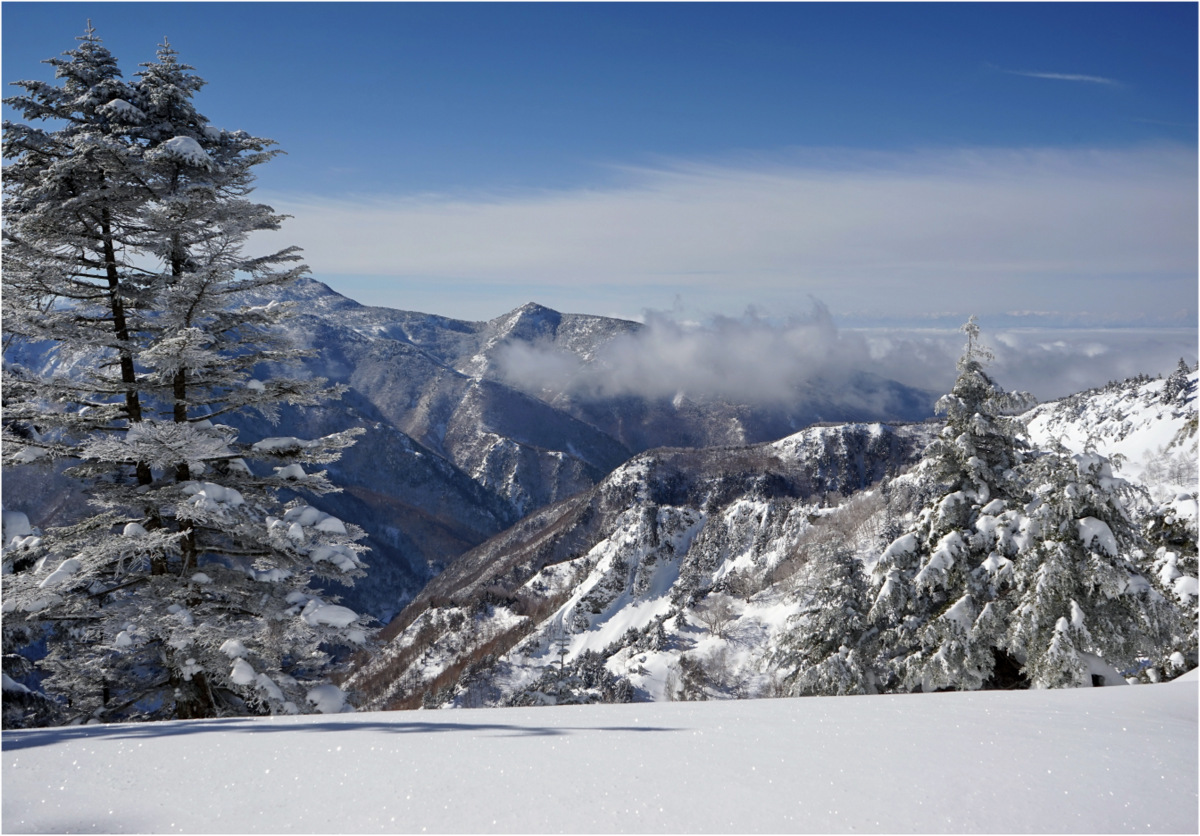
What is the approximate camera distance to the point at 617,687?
280 feet

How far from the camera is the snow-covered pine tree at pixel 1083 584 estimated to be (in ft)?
37.9

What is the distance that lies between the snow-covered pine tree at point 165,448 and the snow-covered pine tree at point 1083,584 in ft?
37.6

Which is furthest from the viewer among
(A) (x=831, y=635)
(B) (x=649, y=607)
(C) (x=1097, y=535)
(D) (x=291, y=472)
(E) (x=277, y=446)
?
(B) (x=649, y=607)

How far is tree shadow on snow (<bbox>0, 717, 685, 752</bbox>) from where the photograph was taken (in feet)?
14.0

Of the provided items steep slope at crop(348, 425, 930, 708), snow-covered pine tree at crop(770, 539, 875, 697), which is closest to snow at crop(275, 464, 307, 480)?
snow-covered pine tree at crop(770, 539, 875, 697)

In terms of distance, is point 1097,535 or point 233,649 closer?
point 233,649

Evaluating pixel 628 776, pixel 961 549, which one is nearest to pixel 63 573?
pixel 628 776

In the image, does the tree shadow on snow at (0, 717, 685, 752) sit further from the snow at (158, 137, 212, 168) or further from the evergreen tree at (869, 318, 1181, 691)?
the evergreen tree at (869, 318, 1181, 691)

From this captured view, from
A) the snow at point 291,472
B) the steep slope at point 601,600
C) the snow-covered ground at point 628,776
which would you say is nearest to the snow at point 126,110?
the snow at point 291,472

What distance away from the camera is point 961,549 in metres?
13.4

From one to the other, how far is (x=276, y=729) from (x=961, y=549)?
1291cm

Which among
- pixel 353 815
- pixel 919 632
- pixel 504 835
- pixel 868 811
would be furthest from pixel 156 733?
pixel 919 632

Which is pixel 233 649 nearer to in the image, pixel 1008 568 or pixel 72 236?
pixel 72 236

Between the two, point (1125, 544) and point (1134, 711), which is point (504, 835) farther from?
point (1125, 544)
